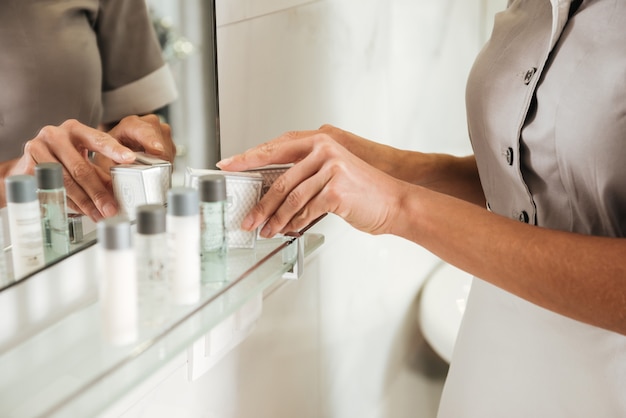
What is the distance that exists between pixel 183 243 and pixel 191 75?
1.17 ft

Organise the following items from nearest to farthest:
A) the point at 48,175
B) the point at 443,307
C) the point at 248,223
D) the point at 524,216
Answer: the point at 48,175
the point at 248,223
the point at 524,216
the point at 443,307

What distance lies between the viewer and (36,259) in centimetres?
66

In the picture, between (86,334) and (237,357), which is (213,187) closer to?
(86,334)

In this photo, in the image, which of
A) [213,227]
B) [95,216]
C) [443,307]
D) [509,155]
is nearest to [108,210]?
[95,216]

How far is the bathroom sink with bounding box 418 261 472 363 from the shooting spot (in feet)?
5.28

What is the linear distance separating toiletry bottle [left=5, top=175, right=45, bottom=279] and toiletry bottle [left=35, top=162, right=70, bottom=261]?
0.06 ft

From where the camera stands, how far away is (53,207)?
67cm

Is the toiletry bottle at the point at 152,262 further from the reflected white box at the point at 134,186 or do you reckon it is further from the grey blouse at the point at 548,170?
the grey blouse at the point at 548,170

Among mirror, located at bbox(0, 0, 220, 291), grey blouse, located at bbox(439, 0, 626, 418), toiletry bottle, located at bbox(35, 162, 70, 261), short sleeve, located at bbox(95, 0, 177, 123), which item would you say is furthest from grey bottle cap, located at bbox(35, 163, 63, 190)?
grey blouse, located at bbox(439, 0, 626, 418)

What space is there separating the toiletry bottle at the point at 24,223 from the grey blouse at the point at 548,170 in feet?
1.56

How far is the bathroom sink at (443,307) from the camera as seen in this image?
1609 millimetres

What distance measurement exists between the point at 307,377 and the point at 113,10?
35.0 inches

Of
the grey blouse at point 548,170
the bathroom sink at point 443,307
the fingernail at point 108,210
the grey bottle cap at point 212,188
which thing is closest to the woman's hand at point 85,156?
the fingernail at point 108,210

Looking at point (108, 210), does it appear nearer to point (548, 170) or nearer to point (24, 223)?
point (24, 223)
